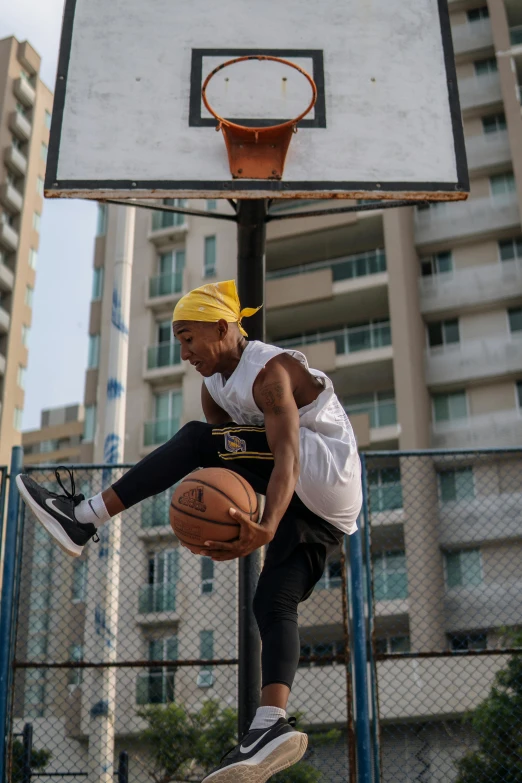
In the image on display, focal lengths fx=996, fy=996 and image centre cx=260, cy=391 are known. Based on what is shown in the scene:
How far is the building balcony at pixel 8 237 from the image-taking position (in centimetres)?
4250

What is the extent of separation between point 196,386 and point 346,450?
28.7 m

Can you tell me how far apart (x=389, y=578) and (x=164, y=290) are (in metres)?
16.0

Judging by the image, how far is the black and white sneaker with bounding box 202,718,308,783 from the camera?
3.56 metres

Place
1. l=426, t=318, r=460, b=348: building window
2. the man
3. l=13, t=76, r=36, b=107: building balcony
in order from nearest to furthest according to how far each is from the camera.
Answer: the man, l=426, t=318, r=460, b=348: building window, l=13, t=76, r=36, b=107: building balcony

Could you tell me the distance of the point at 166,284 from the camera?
117 feet

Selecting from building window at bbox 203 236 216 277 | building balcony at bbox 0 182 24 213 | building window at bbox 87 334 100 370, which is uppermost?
building balcony at bbox 0 182 24 213

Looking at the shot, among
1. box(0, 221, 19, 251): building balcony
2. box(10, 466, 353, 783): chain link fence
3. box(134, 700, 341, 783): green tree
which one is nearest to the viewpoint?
box(134, 700, 341, 783): green tree

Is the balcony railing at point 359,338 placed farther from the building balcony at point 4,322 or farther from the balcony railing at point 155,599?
the building balcony at point 4,322

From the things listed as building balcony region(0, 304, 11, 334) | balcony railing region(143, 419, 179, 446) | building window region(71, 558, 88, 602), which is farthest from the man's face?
building balcony region(0, 304, 11, 334)

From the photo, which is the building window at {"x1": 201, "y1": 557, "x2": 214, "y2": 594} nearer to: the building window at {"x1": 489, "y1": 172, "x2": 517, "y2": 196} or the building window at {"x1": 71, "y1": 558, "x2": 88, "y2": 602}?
the building window at {"x1": 71, "y1": 558, "x2": 88, "y2": 602}

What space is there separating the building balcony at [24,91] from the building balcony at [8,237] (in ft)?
19.7

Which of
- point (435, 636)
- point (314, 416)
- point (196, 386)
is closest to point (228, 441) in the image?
point (314, 416)

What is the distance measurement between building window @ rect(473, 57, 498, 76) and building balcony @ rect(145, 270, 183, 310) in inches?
499

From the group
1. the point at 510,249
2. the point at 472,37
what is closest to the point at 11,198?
the point at 472,37
